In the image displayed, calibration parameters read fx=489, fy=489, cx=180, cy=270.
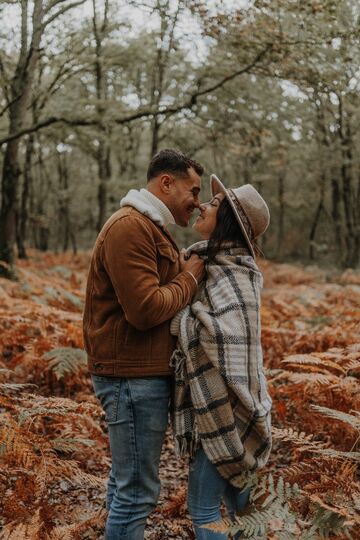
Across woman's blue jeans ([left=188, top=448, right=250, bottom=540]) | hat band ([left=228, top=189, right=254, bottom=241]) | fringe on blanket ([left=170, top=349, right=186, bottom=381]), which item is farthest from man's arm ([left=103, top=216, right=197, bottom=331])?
woman's blue jeans ([left=188, top=448, right=250, bottom=540])

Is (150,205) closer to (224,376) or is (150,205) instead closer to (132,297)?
(132,297)

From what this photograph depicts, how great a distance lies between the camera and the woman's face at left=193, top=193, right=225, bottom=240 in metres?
2.76

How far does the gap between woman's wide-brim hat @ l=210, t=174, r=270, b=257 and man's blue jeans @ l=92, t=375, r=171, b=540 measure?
0.93m

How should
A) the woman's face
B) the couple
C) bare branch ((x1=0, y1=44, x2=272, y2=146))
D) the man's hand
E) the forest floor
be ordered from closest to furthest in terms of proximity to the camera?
the couple, the man's hand, the woman's face, the forest floor, bare branch ((x1=0, y1=44, x2=272, y2=146))

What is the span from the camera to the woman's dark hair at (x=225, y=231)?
2.68 m

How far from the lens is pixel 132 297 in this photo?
88.7 inches

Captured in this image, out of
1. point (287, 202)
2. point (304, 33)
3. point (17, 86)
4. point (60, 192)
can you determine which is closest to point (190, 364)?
point (304, 33)

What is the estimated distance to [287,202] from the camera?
1225 inches

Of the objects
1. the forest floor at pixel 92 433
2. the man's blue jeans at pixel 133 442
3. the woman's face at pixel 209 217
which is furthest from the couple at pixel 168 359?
the forest floor at pixel 92 433

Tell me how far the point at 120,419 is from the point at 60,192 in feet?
72.7

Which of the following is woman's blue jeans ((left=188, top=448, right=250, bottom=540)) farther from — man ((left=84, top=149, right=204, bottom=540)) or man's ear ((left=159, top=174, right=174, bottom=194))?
man's ear ((left=159, top=174, right=174, bottom=194))

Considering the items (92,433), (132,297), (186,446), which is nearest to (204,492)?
(186,446)

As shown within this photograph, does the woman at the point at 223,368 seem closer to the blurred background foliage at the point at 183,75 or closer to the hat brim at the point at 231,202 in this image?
the hat brim at the point at 231,202

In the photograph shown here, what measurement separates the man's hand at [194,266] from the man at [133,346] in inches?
2.1
